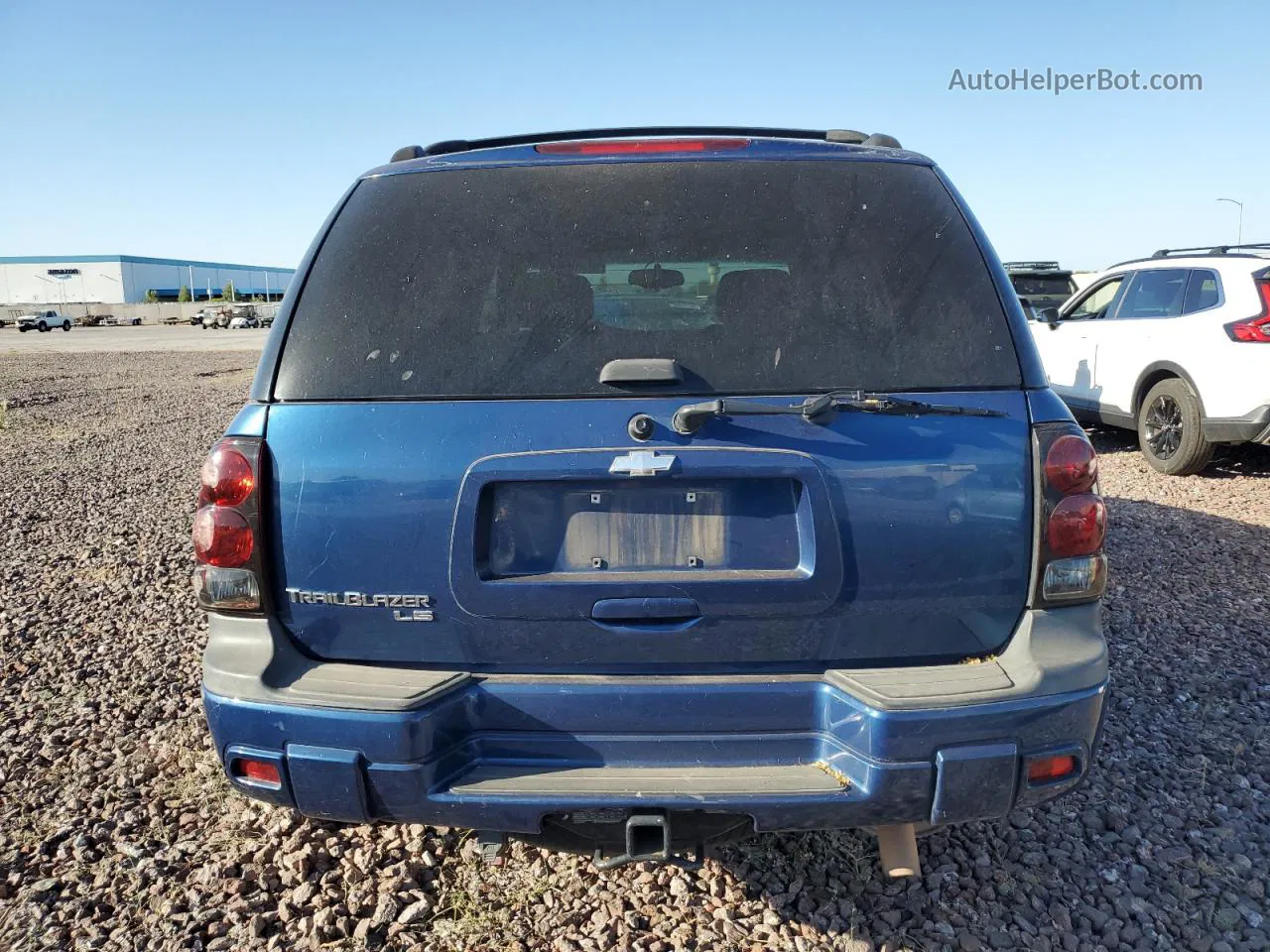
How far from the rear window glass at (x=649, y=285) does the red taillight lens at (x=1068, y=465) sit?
192mm

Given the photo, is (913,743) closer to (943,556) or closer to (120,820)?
(943,556)

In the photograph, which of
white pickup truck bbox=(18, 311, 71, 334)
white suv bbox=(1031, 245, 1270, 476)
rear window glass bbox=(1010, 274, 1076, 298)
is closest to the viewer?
white suv bbox=(1031, 245, 1270, 476)

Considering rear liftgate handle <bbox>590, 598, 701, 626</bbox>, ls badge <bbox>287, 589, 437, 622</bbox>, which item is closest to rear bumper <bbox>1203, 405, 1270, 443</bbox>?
rear liftgate handle <bbox>590, 598, 701, 626</bbox>

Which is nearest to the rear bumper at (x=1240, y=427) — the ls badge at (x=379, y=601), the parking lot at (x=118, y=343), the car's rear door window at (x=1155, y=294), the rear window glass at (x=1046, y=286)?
the car's rear door window at (x=1155, y=294)

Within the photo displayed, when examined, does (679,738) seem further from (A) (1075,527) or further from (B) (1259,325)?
(B) (1259,325)

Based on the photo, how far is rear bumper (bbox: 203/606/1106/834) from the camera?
6.05 ft

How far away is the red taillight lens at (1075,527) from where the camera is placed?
193cm

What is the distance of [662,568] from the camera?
1932 millimetres

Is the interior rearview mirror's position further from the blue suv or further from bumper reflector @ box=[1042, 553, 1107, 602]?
bumper reflector @ box=[1042, 553, 1107, 602]

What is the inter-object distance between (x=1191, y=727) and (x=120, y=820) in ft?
12.7

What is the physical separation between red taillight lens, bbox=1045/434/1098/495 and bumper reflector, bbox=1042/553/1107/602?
16 centimetres

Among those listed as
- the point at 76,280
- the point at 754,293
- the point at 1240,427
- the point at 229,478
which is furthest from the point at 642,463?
the point at 76,280

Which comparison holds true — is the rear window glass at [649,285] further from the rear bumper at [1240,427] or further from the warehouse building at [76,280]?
the warehouse building at [76,280]

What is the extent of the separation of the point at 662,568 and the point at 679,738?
386 millimetres
